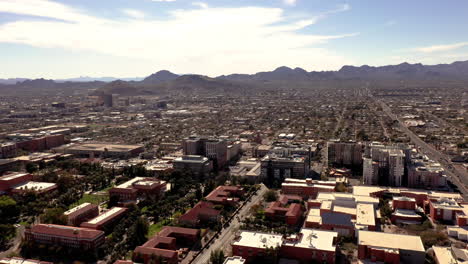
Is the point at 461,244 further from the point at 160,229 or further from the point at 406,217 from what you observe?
the point at 160,229

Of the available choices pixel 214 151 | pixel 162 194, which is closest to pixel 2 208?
pixel 162 194

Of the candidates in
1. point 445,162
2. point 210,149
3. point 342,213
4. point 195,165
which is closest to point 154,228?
point 342,213

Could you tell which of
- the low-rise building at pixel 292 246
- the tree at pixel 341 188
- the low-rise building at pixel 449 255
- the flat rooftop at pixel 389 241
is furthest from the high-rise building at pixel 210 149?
the low-rise building at pixel 449 255

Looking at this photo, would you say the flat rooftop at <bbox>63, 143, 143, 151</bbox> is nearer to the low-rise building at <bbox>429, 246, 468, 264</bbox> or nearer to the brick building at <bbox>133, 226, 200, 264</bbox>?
the brick building at <bbox>133, 226, 200, 264</bbox>

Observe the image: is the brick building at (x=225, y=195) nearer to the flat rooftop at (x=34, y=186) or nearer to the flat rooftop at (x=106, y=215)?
the flat rooftop at (x=106, y=215)

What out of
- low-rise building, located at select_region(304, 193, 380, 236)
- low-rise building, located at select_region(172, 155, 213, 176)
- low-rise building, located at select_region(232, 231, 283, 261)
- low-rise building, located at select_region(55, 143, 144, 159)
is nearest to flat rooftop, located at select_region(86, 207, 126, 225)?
low-rise building, located at select_region(232, 231, 283, 261)

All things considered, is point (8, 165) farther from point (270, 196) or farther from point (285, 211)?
point (285, 211)
